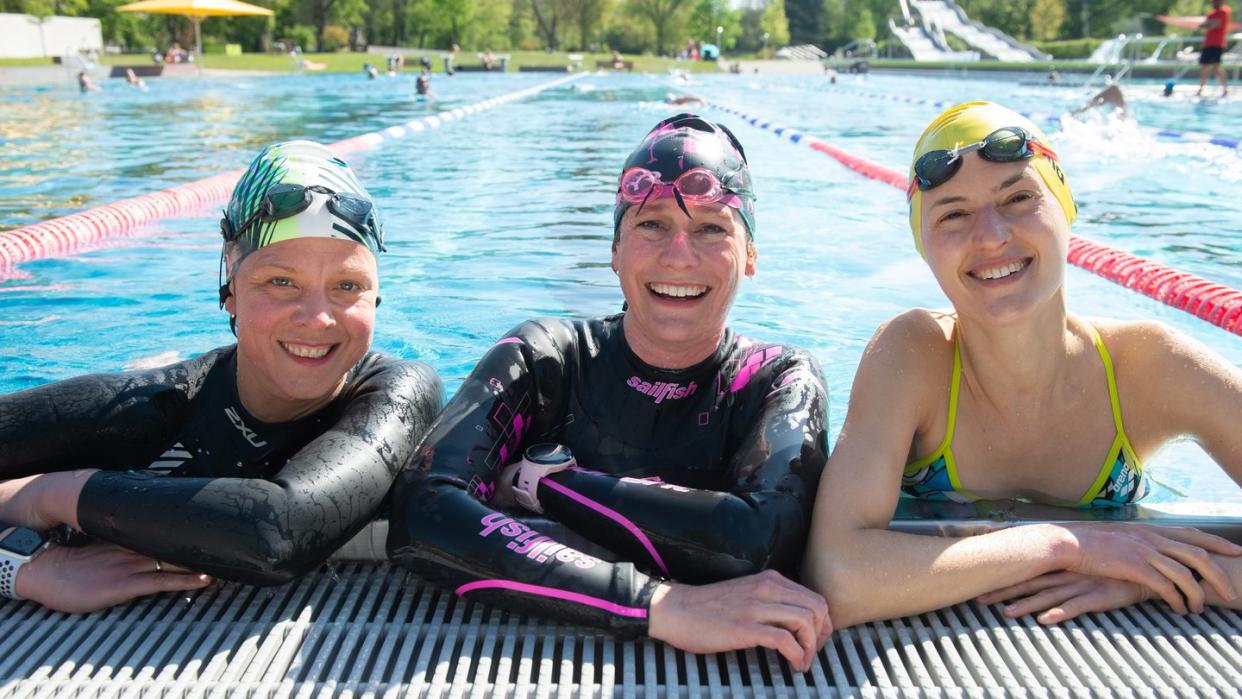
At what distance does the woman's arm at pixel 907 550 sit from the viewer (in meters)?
2.16

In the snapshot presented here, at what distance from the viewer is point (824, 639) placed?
2064 mm

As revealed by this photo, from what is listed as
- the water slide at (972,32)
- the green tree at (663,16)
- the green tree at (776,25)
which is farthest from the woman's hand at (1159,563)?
the green tree at (776,25)

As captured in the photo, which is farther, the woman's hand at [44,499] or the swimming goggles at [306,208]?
the swimming goggles at [306,208]

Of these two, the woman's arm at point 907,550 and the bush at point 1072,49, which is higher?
the bush at point 1072,49

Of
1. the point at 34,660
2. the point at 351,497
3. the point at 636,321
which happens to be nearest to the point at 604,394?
the point at 636,321

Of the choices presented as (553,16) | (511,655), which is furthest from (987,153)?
(553,16)

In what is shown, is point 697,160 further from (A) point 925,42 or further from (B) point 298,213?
(A) point 925,42

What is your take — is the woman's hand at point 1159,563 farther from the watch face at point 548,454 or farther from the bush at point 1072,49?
the bush at point 1072,49

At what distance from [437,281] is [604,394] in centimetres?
498

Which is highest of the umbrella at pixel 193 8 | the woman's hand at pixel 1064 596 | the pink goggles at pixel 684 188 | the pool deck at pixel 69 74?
the umbrella at pixel 193 8

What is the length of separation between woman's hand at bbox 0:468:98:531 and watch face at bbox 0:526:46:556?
37 mm

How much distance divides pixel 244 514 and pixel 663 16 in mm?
84572

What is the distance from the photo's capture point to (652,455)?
9.16 feet

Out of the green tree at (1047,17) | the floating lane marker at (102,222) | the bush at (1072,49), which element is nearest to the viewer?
the floating lane marker at (102,222)
